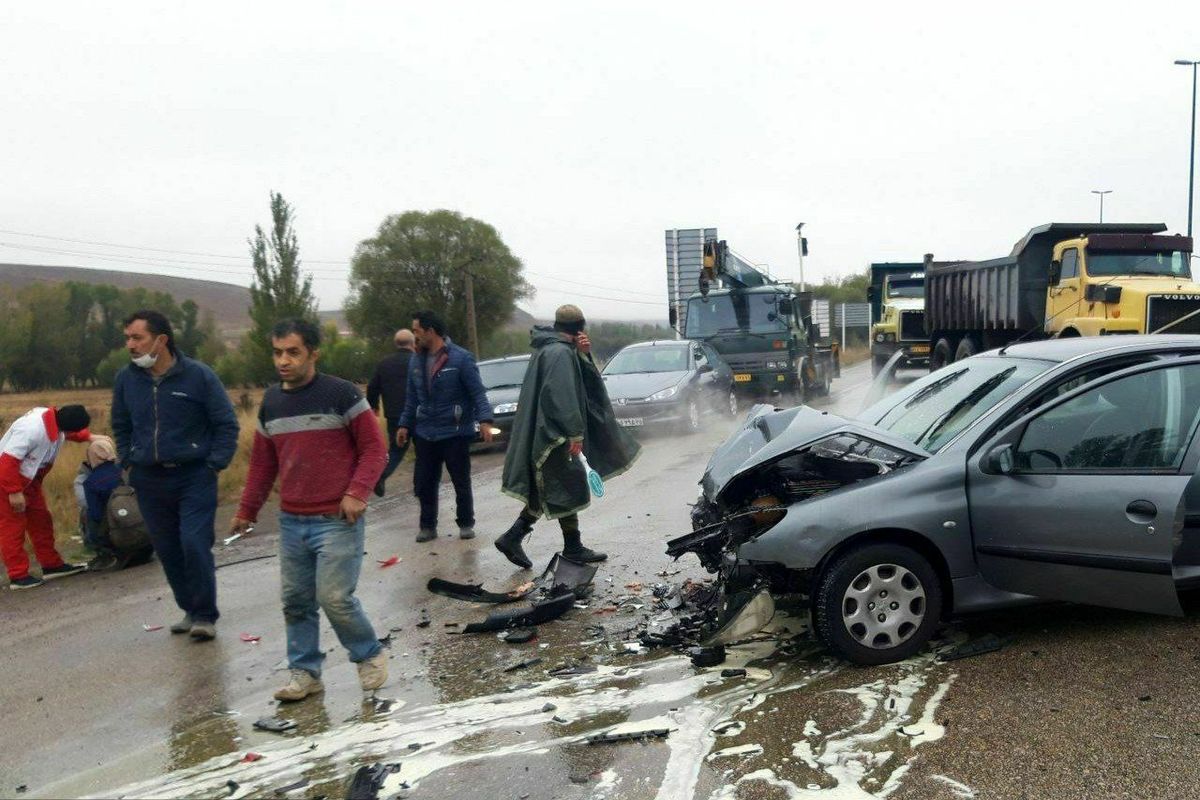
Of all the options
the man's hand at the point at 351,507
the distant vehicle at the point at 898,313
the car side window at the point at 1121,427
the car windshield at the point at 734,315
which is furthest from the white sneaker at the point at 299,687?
the distant vehicle at the point at 898,313

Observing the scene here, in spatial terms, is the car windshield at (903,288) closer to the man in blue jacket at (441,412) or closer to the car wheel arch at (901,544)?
the man in blue jacket at (441,412)

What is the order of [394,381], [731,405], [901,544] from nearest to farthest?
[901,544]
[394,381]
[731,405]

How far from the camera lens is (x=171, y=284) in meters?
134

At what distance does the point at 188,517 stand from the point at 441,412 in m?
2.59

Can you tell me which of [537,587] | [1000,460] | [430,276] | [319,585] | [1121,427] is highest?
[430,276]

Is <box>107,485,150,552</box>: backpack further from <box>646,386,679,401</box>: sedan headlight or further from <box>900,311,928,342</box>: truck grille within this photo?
<box>900,311,928,342</box>: truck grille

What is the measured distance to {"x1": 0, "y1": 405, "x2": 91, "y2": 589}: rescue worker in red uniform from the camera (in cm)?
705

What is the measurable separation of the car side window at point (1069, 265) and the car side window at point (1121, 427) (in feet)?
34.9

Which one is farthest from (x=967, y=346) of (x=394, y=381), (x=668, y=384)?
(x=394, y=381)

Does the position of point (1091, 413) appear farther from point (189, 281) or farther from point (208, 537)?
point (189, 281)

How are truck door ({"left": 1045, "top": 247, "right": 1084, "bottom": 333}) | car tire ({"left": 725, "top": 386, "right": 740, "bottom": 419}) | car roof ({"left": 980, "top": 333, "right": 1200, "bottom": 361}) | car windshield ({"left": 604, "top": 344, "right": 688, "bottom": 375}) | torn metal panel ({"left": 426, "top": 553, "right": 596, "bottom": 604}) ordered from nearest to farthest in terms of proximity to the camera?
car roof ({"left": 980, "top": 333, "right": 1200, "bottom": 361}) → torn metal panel ({"left": 426, "top": 553, "right": 596, "bottom": 604}) → truck door ({"left": 1045, "top": 247, "right": 1084, "bottom": 333}) → car windshield ({"left": 604, "top": 344, "right": 688, "bottom": 375}) → car tire ({"left": 725, "top": 386, "right": 740, "bottom": 419})

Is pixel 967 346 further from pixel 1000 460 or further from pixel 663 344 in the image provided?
pixel 1000 460

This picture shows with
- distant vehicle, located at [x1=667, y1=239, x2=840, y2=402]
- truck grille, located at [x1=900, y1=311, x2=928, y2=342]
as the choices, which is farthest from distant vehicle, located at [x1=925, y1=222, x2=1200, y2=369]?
truck grille, located at [x1=900, y1=311, x2=928, y2=342]

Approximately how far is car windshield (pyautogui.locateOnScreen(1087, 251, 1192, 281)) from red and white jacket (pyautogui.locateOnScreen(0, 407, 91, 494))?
13.2 m
